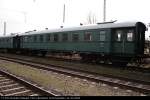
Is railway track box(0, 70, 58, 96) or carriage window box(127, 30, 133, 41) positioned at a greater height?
carriage window box(127, 30, 133, 41)

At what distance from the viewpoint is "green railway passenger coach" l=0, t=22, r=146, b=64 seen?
1612 centimetres

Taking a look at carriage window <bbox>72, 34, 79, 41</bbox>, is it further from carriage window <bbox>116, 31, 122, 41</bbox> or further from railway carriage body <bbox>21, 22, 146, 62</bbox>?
carriage window <bbox>116, 31, 122, 41</bbox>

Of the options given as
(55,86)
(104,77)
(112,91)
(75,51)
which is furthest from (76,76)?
(75,51)

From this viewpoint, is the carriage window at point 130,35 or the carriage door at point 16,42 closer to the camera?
the carriage window at point 130,35

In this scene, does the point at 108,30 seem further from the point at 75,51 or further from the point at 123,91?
the point at 123,91

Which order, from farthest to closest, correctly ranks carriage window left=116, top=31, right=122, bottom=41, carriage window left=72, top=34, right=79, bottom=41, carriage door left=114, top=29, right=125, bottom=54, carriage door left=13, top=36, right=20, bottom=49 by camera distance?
carriage door left=13, top=36, right=20, bottom=49
carriage window left=72, top=34, right=79, bottom=41
carriage window left=116, top=31, right=122, bottom=41
carriage door left=114, top=29, right=125, bottom=54

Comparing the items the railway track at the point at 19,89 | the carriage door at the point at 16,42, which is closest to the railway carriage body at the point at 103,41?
the railway track at the point at 19,89

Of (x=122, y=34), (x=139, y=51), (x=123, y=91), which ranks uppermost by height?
(x=122, y=34)

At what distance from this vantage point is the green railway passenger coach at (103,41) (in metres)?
16.1

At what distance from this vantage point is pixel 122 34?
16906 mm

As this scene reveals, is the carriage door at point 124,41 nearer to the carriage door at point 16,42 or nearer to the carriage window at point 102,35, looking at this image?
the carriage window at point 102,35

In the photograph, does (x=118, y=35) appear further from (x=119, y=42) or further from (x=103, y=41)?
(x=103, y=41)

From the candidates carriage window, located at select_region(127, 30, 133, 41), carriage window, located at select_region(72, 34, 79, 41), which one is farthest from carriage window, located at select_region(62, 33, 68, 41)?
carriage window, located at select_region(127, 30, 133, 41)

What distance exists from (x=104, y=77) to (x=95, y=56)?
6543mm
